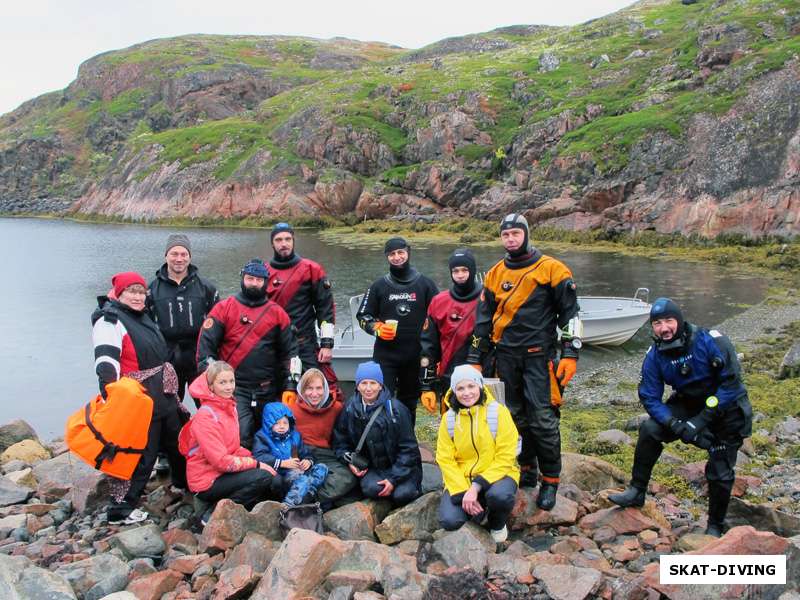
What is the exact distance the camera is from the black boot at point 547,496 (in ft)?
18.8

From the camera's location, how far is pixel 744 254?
32.9 meters

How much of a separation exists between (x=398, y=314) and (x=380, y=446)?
6.74 feet

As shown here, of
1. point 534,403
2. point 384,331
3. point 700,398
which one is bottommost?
point 534,403

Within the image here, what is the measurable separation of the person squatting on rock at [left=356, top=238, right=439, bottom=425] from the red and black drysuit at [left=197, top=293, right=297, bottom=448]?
46.2 inches

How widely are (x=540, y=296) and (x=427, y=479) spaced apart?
2205mm

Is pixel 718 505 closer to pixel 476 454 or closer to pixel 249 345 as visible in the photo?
pixel 476 454

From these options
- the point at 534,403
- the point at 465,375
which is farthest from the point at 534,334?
the point at 465,375

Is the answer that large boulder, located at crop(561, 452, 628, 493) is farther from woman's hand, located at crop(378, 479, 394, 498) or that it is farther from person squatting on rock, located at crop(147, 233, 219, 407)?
person squatting on rock, located at crop(147, 233, 219, 407)

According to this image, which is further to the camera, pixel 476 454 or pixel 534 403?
pixel 534 403

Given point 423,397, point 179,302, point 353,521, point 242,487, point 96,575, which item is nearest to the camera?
point 96,575

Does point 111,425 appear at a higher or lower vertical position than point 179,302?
lower

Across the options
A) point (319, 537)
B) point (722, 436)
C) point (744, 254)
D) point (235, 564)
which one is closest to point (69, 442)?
point (235, 564)

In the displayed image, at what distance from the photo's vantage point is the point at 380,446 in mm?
5906

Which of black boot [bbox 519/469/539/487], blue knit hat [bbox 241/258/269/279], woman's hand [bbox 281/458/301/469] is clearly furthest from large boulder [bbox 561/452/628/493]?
blue knit hat [bbox 241/258/269/279]
